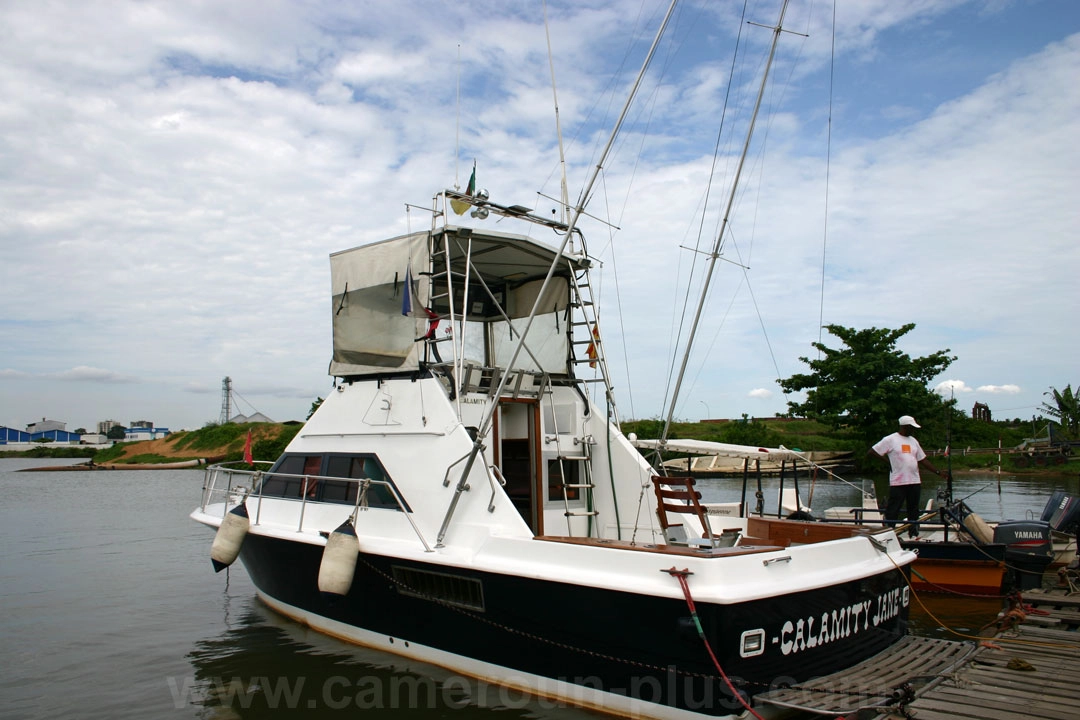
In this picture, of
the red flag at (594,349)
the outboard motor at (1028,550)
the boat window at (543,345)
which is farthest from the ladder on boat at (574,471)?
the outboard motor at (1028,550)

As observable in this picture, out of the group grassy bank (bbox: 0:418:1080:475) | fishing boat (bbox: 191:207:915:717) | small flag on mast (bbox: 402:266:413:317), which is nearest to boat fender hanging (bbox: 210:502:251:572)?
fishing boat (bbox: 191:207:915:717)

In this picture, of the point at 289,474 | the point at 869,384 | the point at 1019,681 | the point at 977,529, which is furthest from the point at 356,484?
the point at 869,384

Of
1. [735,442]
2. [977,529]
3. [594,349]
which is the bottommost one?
[977,529]

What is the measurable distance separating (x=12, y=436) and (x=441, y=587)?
135294mm

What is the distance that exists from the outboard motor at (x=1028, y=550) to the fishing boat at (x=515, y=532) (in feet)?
15.9

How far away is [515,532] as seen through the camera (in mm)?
5996

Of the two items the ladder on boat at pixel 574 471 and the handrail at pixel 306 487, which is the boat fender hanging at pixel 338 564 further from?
the ladder on boat at pixel 574 471

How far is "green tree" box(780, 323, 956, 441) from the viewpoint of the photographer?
29156 mm

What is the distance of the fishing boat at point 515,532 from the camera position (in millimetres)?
4945

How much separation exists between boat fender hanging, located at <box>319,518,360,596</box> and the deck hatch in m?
0.40

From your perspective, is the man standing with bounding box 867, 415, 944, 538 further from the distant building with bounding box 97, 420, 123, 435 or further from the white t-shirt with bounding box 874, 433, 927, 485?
the distant building with bounding box 97, 420, 123, 435

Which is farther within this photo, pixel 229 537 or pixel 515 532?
pixel 229 537

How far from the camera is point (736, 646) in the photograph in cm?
470

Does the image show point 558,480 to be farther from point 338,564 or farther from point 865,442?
point 865,442
